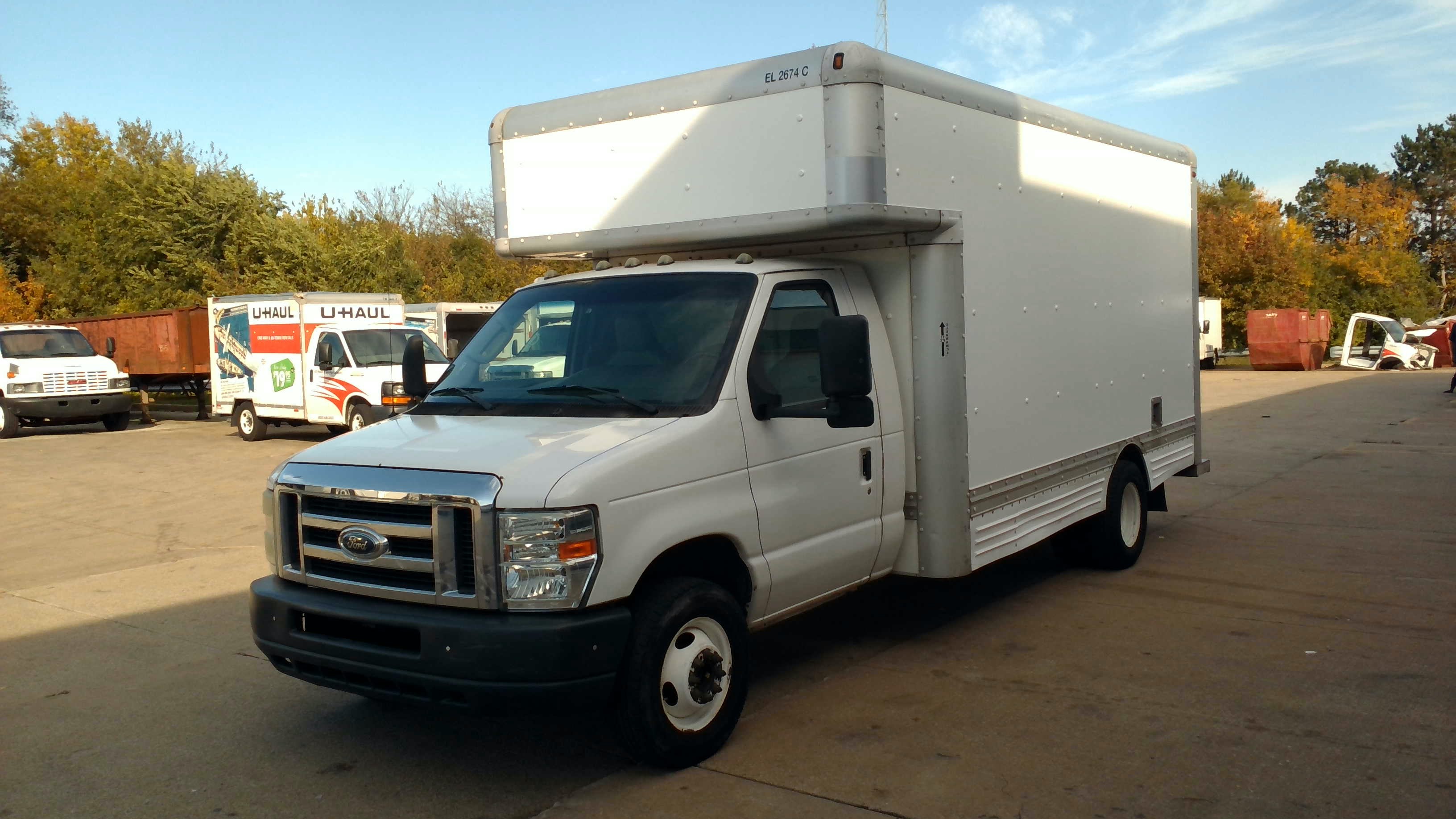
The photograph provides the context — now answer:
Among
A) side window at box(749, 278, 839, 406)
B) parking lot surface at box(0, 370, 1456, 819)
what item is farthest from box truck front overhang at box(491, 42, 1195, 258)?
parking lot surface at box(0, 370, 1456, 819)

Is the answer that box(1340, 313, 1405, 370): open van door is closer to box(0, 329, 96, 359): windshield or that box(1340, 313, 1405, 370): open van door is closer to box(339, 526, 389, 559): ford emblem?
box(0, 329, 96, 359): windshield

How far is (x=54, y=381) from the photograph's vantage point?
23422mm

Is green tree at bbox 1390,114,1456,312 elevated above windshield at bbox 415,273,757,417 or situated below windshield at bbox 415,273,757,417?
above

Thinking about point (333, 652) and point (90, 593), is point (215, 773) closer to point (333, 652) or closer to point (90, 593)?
point (333, 652)

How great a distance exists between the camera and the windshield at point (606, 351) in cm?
502

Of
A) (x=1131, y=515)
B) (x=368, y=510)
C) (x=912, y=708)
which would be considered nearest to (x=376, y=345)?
(x=1131, y=515)

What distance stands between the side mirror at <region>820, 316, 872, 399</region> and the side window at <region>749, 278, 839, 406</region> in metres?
0.33

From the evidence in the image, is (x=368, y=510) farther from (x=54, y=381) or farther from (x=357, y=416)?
(x=54, y=381)

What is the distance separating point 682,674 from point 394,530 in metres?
1.28

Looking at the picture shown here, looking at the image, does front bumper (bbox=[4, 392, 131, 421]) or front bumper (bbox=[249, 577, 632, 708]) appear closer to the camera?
front bumper (bbox=[249, 577, 632, 708])

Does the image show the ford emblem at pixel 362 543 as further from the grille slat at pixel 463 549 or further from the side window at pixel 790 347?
the side window at pixel 790 347

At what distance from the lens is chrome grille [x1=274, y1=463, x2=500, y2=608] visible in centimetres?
423

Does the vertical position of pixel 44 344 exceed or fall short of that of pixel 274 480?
it exceeds it

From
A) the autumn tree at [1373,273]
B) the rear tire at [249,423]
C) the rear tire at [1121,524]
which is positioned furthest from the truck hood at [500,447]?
the autumn tree at [1373,273]
